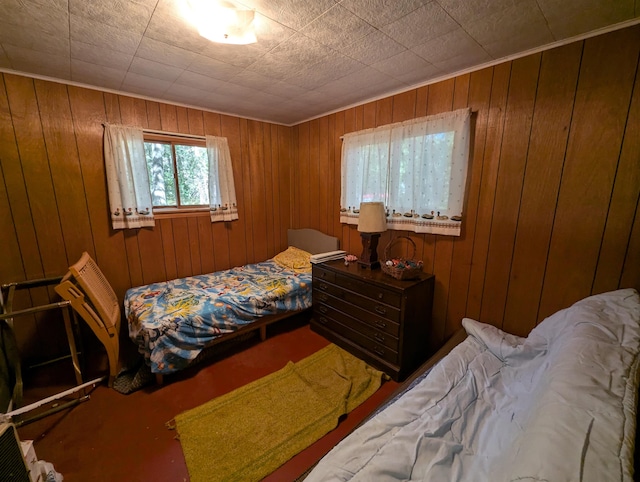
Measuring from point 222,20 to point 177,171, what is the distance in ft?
6.39

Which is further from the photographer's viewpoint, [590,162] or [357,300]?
[357,300]

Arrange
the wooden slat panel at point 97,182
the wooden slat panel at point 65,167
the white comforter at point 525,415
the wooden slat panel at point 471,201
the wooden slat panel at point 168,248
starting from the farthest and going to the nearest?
the wooden slat panel at point 168,248, the wooden slat panel at point 97,182, the wooden slat panel at point 65,167, the wooden slat panel at point 471,201, the white comforter at point 525,415

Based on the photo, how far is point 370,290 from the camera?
87.0 inches

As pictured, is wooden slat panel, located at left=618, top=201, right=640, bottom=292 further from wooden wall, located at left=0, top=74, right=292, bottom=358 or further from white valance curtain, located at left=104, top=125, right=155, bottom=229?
white valance curtain, located at left=104, top=125, right=155, bottom=229

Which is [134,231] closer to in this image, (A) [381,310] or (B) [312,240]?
(B) [312,240]

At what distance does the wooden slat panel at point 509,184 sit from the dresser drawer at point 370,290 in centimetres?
73

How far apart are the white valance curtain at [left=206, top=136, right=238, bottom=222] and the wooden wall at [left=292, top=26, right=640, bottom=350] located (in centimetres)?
195

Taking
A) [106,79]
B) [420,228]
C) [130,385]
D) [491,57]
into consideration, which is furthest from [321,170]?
[130,385]

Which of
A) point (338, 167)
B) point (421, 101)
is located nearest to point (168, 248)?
point (338, 167)

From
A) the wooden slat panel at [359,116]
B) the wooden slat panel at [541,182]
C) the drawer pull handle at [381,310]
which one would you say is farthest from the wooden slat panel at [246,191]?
the wooden slat panel at [541,182]

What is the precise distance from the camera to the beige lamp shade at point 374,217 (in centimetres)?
238

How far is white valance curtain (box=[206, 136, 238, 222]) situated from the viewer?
301 centimetres

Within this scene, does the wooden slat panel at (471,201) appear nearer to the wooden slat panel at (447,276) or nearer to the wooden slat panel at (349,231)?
the wooden slat panel at (447,276)

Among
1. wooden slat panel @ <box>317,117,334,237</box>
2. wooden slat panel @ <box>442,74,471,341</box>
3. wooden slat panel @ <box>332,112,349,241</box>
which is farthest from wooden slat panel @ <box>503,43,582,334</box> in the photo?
wooden slat panel @ <box>317,117,334,237</box>
